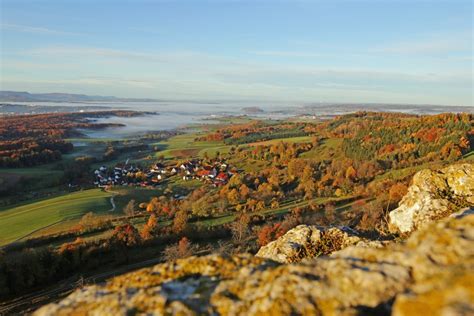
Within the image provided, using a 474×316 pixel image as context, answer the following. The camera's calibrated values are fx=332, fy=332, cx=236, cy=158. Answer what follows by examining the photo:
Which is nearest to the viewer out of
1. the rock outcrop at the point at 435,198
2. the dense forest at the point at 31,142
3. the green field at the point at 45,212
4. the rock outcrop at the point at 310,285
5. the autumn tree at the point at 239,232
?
the rock outcrop at the point at 310,285

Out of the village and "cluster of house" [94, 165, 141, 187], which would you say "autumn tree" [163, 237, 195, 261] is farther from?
"cluster of house" [94, 165, 141, 187]

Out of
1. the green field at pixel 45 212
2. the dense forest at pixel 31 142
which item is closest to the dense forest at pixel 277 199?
the green field at pixel 45 212

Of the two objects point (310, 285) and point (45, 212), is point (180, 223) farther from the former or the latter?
point (310, 285)

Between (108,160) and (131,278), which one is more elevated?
(131,278)

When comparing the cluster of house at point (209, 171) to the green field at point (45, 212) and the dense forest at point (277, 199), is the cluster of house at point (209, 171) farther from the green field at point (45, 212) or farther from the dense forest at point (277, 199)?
the green field at point (45, 212)

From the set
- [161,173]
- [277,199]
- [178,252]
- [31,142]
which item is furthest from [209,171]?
[31,142]

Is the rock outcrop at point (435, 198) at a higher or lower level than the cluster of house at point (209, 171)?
higher

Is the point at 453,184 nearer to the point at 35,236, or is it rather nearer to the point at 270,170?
the point at 35,236

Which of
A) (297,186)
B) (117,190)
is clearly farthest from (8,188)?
(297,186)
